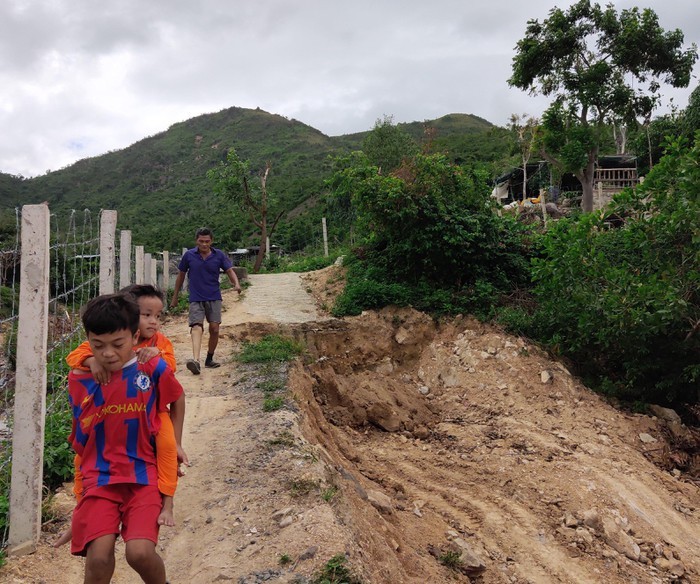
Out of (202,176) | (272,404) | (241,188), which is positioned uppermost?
(202,176)

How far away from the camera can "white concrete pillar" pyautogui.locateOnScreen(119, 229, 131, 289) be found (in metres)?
6.59

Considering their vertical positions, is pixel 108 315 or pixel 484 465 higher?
pixel 108 315

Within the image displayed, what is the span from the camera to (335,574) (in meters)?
2.40

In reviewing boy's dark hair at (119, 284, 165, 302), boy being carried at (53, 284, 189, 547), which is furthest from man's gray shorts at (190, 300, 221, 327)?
boy being carried at (53, 284, 189, 547)

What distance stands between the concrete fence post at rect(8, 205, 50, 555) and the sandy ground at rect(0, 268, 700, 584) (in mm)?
370

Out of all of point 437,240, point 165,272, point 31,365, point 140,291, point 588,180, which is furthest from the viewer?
point 588,180

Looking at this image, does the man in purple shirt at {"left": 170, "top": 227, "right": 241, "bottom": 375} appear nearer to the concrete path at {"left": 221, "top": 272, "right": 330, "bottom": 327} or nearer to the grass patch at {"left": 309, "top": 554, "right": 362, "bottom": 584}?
the concrete path at {"left": 221, "top": 272, "right": 330, "bottom": 327}

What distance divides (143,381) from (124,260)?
526 centimetres

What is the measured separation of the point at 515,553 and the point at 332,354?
4.70m

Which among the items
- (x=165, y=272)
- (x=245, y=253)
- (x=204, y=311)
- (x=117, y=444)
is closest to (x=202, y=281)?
(x=204, y=311)

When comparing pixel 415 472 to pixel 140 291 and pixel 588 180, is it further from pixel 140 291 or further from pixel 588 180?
pixel 588 180

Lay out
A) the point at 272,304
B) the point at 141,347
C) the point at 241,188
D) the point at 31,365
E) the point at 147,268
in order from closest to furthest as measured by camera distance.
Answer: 1. the point at 141,347
2. the point at 31,365
3. the point at 147,268
4. the point at 272,304
5. the point at 241,188

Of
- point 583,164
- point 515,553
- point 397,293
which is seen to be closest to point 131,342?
point 515,553

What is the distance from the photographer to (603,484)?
197 inches
